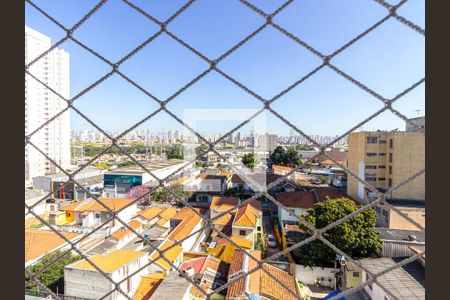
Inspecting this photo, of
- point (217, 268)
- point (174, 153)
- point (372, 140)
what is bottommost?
point (217, 268)

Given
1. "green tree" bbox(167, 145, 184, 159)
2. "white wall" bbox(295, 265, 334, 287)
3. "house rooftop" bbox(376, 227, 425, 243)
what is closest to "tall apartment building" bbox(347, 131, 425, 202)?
"house rooftop" bbox(376, 227, 425, 243)

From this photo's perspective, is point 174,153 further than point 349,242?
Yes

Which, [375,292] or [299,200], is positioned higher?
[299,200]

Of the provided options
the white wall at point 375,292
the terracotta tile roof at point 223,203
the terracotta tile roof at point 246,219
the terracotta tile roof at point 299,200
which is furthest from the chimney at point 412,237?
the terracotta tile roof at point 223,203

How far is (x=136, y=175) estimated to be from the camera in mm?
8648

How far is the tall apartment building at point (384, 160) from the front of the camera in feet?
17.7

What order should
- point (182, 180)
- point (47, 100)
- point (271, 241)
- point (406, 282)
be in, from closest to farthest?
point (406, 282) → point (271, 241) → point (182, 180) → point (47, 100)

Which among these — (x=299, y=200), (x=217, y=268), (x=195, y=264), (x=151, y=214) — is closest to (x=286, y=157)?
(x=299, y=200)

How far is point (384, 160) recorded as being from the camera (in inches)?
238

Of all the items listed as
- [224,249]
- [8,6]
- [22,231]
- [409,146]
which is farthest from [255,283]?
[409,146]

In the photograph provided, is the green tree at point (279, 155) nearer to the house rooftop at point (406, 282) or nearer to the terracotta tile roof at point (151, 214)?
the terracotta tile roof at point (151, 214)

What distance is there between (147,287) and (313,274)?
2.12m

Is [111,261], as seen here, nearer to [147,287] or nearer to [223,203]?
[147,287]

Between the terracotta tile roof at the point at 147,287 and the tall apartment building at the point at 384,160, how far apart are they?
4347 millimetres
